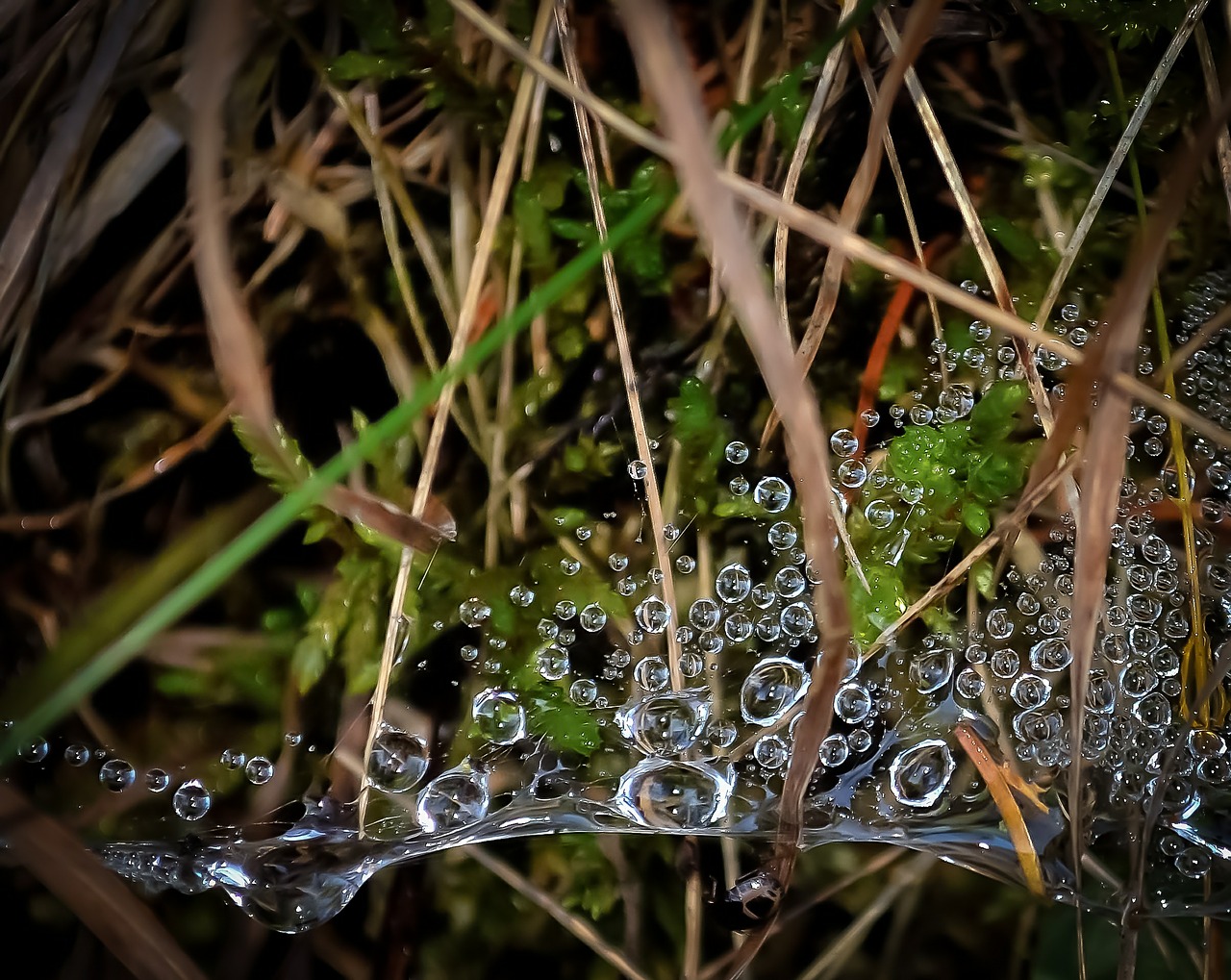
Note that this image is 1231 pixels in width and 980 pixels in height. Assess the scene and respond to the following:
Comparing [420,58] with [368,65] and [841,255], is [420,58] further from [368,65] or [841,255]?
[841,255]

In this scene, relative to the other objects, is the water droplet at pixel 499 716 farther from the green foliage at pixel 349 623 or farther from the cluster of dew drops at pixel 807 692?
the green foliage at pixel 349 623

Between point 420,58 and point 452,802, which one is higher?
point 420,58

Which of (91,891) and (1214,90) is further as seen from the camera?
(1214,90)

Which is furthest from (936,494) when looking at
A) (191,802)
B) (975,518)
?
(191,802)

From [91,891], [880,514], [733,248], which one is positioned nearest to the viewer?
[733,248]

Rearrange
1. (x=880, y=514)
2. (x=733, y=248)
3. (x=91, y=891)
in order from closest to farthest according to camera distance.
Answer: (x=733, y=248) < (x=91, y=891) < (x=880, y=514)

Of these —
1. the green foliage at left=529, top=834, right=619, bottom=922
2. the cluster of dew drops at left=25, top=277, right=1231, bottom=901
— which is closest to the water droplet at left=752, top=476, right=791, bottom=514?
the cluster of dew drops at left=25, top=277, right=1231, bottom=901

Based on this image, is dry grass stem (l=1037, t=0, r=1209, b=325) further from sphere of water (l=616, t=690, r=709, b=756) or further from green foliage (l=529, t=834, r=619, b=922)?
green foliage (l=529, t=834, r=619, b=922)
